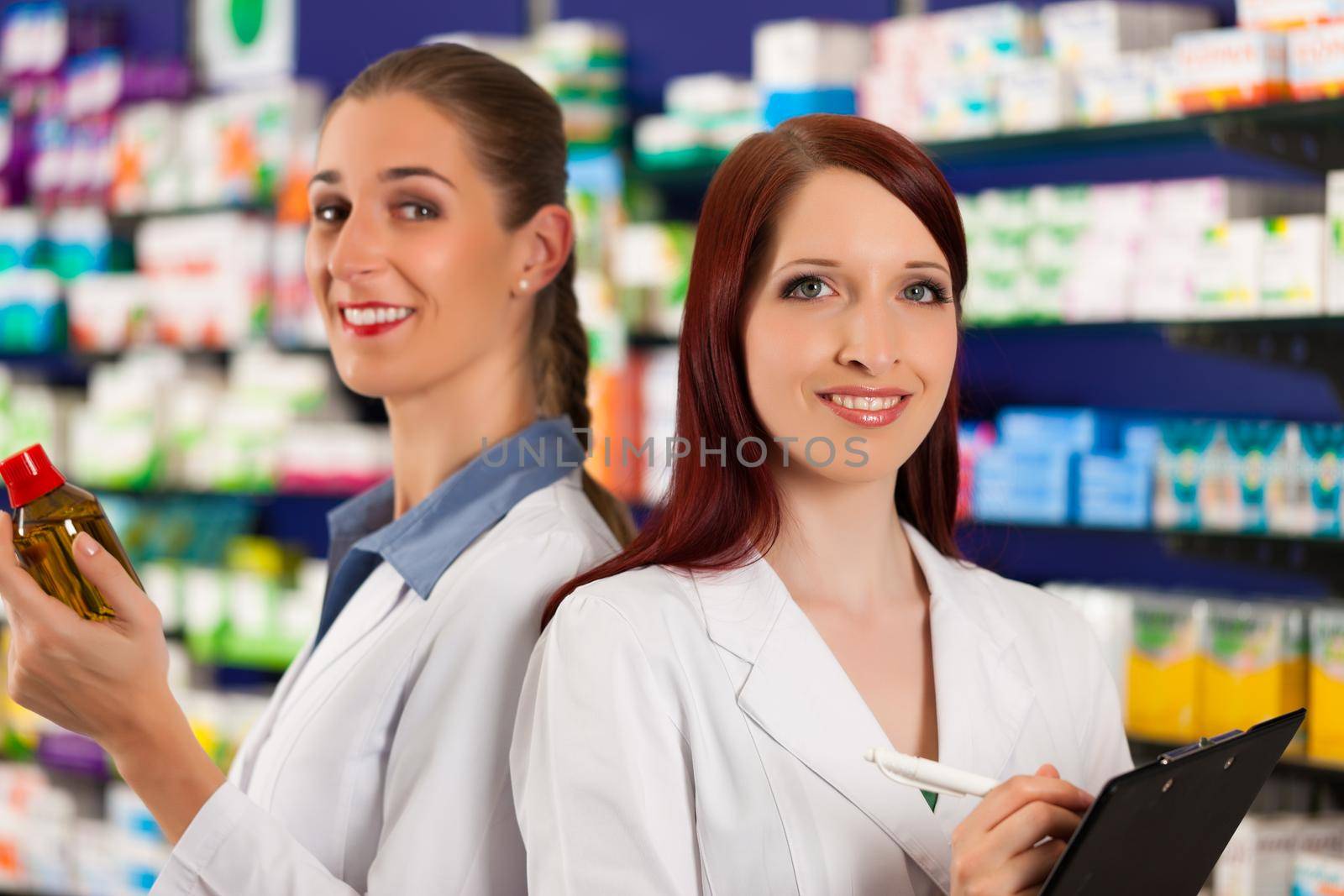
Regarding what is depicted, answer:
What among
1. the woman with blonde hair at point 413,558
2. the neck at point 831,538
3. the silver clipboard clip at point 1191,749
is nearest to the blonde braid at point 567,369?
the woman with blonde hair at point 413,558

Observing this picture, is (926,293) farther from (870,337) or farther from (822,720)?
(822,720)

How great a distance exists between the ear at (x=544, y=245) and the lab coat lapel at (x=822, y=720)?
61 centimetres

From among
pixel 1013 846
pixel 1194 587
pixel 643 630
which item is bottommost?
pixel 1194 587

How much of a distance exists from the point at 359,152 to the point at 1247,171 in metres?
2.40

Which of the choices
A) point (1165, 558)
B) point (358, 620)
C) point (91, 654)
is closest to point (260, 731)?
point (358, 620)

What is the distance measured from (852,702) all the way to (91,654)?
74 centimetres

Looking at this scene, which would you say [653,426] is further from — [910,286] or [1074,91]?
[910,286]

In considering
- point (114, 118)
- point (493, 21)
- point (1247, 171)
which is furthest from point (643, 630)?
point (114, 118)

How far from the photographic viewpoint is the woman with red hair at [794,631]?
4.73 ft

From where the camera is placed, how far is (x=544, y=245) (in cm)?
196

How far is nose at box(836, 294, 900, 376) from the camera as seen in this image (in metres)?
1.50

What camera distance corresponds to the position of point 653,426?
407 cm

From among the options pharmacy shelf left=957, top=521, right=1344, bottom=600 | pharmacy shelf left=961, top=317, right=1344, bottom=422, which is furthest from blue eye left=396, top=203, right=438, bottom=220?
pharmacy shelf left=961, top=317, right=1344, bottom=422

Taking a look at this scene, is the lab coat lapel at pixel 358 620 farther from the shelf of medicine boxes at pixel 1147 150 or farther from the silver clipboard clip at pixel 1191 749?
the shelf of medicine boxes at pixel 1147 150
